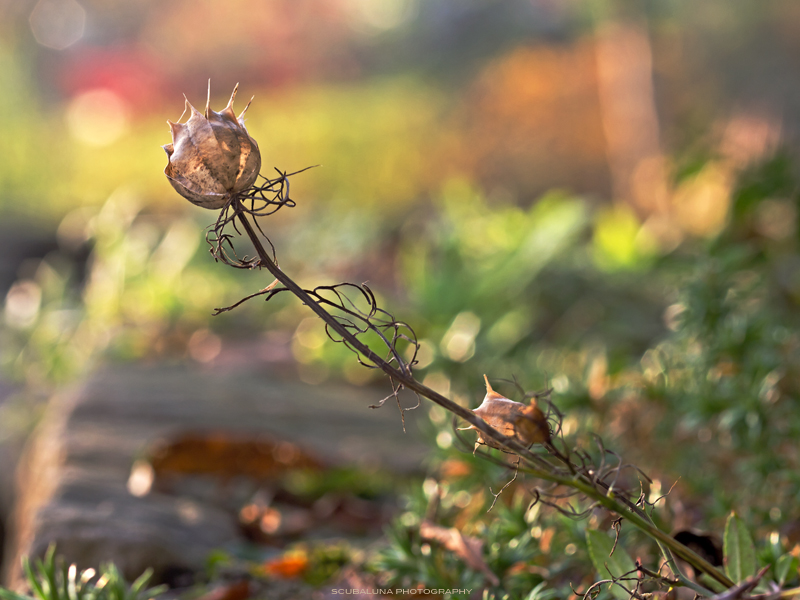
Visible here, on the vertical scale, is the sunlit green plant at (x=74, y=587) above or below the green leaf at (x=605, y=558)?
above

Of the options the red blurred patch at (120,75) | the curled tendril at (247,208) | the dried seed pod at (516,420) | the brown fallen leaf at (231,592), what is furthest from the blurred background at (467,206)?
the curled tendril at (247,208)

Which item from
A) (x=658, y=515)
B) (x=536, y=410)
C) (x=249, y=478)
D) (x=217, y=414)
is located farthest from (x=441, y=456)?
(x=217, y=414)

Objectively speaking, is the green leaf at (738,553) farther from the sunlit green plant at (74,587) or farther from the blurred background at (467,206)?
the sunlit green plant at (74,587)

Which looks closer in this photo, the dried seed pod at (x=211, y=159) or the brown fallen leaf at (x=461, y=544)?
the dried seed pod at (x=211, y=159)

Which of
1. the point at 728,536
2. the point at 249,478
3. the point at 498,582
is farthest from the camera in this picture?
the point at 249,478

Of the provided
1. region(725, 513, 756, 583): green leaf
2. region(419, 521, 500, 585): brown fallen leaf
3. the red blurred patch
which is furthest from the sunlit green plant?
the red blurred patch

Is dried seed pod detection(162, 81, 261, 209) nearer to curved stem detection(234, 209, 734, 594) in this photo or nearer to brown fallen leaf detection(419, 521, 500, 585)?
curved stem detection(234, 209, 734, 594)

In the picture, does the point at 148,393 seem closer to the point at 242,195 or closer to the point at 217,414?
the point at 217,414
